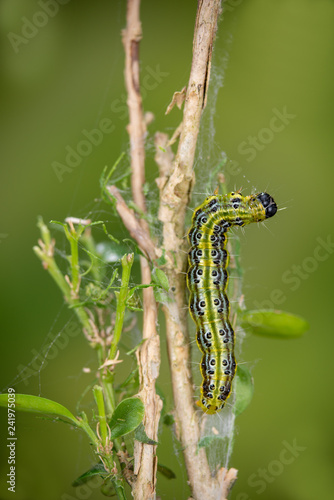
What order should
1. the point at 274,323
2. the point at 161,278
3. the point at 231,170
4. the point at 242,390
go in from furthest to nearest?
1. the point at 231,170
2. the point at 274,323
3. the point at 242,390
4. the point at 161,278

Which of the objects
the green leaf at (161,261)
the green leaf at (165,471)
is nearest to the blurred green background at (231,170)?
the green leaf at (165,471)

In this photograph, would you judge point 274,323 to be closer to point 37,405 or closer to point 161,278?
point 161,278

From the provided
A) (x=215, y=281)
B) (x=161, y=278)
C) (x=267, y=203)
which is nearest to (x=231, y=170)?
(x=267, y=203)

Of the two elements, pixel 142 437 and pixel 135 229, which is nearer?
pixel 142 437

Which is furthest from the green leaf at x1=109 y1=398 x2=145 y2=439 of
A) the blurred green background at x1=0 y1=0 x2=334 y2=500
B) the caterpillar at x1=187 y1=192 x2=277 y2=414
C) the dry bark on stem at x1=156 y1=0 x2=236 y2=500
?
the blurred green background at x1=0 y1=0 x2=334 y2=500

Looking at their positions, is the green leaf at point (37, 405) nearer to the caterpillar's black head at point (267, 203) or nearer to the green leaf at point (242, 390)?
the green leaf at point (242, 390)

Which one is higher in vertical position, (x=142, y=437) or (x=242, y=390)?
(x=242, y=390)
